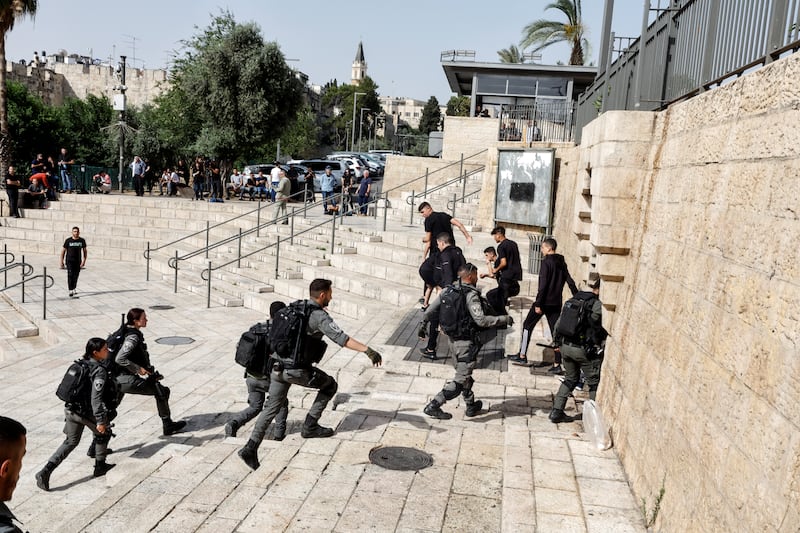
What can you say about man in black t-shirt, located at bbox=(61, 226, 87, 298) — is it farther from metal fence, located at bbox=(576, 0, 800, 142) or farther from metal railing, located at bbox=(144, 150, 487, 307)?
metal fence, located at bbox=(576, 0, 800, 142)

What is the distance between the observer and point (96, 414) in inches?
243

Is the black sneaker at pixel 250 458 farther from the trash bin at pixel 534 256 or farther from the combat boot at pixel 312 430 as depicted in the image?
the trash bin at pixel 534 256

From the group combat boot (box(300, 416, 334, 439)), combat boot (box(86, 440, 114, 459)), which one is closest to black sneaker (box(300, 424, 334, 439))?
combat boot (box(300, 416, 334, 439))

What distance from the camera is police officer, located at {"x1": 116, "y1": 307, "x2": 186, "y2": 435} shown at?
674 cm

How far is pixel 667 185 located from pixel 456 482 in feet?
9.19

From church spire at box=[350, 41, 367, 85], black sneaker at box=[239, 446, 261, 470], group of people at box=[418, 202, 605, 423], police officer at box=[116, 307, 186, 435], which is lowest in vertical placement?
black sneaker at box=[239, 446, 261, 470]

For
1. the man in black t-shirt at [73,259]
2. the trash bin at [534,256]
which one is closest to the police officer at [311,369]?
the trash bin at [534,256]

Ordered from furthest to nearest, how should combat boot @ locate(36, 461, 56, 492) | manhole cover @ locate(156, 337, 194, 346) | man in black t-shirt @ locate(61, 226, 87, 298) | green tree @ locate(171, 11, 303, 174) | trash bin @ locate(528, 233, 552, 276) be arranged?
green tree @ locate(171, 11, 303, 174) → man in black t-shirt @ locate(61, 226, 87, 298) → trash bin @ locate(528, 233, 552, 276) → manhole cover @ locate(156, 337, 194, 346) → combat boot @ locate(36, 461, 56, 492)

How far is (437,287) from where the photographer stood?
952 centimetres

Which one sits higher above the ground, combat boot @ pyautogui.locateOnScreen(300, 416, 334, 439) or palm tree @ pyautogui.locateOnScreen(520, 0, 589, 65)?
palm tree @ pyautogui.locateOnScreen(520, 0, 589, 65)

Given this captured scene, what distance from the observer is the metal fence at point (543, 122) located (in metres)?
18.4

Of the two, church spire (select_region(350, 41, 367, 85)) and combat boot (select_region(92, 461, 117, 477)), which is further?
church spire (select_region(350, 41, 367, 85))

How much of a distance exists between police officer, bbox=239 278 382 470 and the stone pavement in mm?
202

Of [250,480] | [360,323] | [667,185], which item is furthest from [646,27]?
[360,323]
